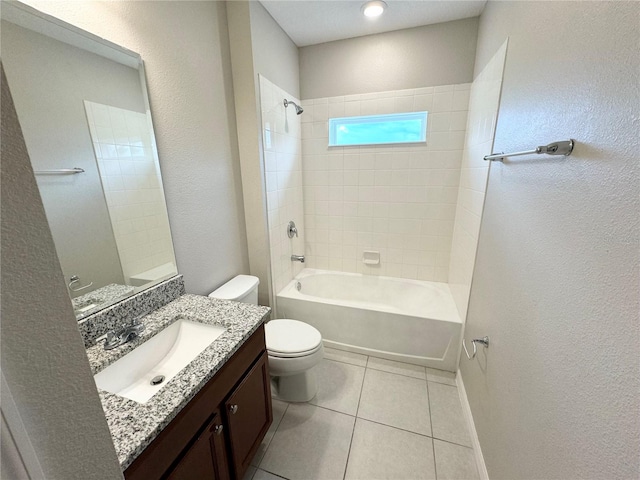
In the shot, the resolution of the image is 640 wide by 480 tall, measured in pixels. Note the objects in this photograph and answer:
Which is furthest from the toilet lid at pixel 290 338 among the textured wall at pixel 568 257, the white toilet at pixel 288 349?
the textured wall at pixel 568 257

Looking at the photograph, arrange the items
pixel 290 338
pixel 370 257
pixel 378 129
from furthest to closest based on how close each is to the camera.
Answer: pixel 370 257 < pixel 378 129 < pixel 290 338

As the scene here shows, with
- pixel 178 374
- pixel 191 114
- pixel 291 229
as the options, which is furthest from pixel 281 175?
pixel 178 374

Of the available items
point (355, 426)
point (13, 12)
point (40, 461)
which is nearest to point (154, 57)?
point (13, 12)

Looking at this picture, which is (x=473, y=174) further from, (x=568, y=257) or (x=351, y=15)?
(x=351, y=15)

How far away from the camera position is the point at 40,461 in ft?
1.10

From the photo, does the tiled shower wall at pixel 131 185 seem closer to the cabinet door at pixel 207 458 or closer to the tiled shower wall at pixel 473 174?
the cabinet door at pixel 207 458

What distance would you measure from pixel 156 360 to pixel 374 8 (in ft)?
7.81

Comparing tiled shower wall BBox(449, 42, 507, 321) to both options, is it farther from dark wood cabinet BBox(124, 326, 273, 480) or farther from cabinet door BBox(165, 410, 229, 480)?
cabinet door BBox(165, 410, 229, 480)

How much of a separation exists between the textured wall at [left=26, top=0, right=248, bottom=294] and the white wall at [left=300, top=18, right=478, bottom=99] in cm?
91

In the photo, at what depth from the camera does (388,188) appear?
239cm

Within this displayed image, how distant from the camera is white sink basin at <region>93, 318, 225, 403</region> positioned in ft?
3.07

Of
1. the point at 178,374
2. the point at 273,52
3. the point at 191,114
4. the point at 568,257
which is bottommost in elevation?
the point at 178,374

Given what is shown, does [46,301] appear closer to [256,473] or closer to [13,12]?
[13,12]

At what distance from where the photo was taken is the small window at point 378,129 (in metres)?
2.23
